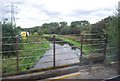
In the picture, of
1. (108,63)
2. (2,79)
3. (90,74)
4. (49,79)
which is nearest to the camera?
(2,79)

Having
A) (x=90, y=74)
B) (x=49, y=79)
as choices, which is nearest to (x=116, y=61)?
(x=90, y=74)

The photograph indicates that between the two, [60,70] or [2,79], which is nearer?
[2,79]

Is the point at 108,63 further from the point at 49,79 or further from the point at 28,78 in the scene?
the point at 28,78

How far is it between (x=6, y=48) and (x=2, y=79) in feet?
11.7

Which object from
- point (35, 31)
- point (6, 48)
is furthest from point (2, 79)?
point (35, 31)

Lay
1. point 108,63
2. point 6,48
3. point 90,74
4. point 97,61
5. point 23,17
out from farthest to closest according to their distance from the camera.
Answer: point 23,17, point 6,48, point 97,61, point 108,63, point 90,74

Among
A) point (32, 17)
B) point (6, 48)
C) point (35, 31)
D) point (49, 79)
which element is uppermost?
point (32, 17)

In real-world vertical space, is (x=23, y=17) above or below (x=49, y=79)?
above

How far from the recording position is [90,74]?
221 cm

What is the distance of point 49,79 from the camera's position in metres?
2.02

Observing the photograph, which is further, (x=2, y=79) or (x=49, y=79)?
(x=49, y=79)

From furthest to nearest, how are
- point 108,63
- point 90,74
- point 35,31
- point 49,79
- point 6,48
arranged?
point 35,31, point 6,48, point 108,63, point 90,74, point 49,79

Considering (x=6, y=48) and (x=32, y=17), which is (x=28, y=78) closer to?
(x=6, y=48)

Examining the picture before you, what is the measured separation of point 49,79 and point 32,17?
332 inches
